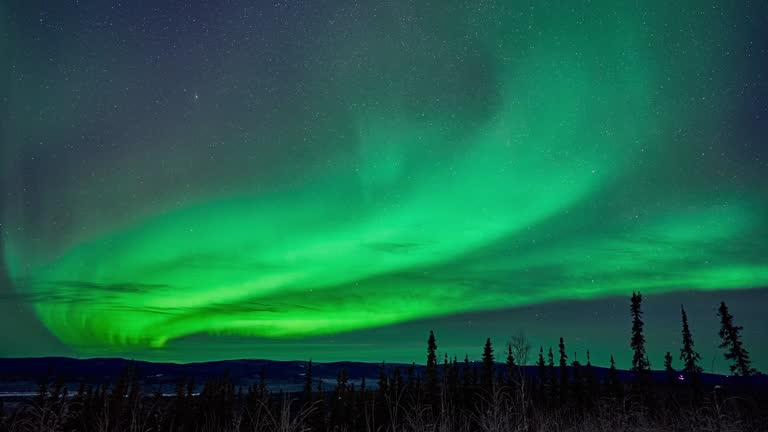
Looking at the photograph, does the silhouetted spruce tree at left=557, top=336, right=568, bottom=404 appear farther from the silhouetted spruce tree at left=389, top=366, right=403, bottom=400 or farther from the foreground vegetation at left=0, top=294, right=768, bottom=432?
the silhouetted spruce tree at left=389, top=366, right=403, bottom=400

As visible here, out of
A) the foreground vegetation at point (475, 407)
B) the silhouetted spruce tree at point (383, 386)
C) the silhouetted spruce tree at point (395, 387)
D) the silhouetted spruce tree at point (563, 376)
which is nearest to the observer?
the foreground vegetation at point (475, 407)

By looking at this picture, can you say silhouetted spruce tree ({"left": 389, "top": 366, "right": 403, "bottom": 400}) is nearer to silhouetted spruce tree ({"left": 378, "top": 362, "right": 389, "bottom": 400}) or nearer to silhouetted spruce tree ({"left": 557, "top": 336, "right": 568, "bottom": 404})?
silhouetted spruce tree ({"left": 378, "top": 362, "right": 389, "bottom": 400})

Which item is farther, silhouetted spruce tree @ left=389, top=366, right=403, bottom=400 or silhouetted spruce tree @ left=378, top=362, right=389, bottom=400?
silhouetted spruce tree @ left=378, top=362, right=389, bottom=400

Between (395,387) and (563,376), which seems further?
(563,376)

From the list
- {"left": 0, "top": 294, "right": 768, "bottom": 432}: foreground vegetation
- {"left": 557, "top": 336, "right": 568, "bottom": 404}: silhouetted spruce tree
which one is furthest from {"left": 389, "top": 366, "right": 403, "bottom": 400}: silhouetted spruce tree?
{"left": 557, "top": 336, "right": 568, "bottom": 404}: silhouetted spruce tree

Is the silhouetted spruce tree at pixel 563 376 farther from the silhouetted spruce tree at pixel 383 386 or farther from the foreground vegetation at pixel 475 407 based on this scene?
the silhouetted spruce tree at pixel 383 386

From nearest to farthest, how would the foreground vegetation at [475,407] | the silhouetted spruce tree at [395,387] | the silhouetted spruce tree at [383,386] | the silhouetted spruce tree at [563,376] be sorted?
the foreground vegetation at [475,407]
the silhouetted spruce tree at [395,387]
the silhouetted spruce tree at [383,386]
the silhouetted spruce tree at [563,376]

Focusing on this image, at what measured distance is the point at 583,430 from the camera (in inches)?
532

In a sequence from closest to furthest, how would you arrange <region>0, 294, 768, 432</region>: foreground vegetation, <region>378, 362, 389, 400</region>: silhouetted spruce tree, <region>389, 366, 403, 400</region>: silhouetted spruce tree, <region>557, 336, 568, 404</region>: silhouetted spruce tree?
<region>0, 294, 768, 432</region>: foreground vegetation, <region>389, 366, 403, 400</region>: silhouetted spruce tree, <region>378, 362, 389, 400</region>: silhouetted spruce tree, <region>557, 336, 568, 404</region>: silhouetted spruce tree

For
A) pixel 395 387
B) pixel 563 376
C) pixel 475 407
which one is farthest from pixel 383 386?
pixel 563 376

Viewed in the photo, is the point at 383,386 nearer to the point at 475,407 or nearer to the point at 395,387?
the point at 395,387

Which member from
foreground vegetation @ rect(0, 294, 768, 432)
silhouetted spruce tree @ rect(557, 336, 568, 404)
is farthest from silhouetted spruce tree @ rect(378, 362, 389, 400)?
silhouetted spruce tree @ rect(557, 336, 568, 404)

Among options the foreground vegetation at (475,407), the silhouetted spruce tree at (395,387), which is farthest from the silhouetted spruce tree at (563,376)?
the silhouetted spruce tree at (395,387)

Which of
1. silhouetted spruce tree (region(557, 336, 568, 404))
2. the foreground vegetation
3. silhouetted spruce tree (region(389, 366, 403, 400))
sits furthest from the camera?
silhouetted spruce tree (region(557, 336, 568, 404))
